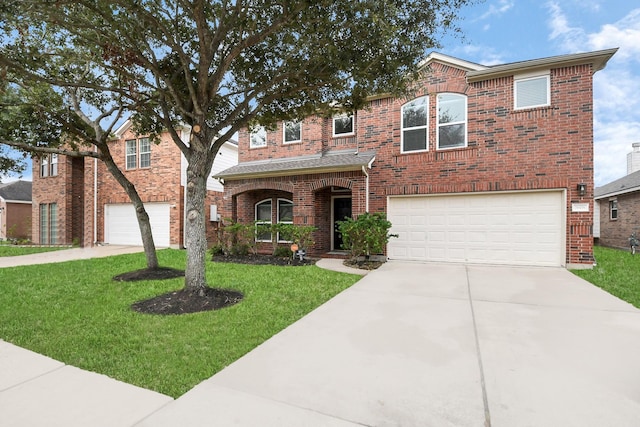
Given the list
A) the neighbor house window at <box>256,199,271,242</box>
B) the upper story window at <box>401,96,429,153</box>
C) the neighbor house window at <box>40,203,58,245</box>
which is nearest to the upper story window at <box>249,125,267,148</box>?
the neighbor house window at <box>256,199,271,242</box>

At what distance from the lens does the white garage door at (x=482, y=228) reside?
8.55 m

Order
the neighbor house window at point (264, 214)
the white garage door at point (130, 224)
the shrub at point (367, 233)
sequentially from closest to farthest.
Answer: the shrub at point (367, 233) → the neighbor house window at point (264, 214) → the white garage door at point (130, 224)

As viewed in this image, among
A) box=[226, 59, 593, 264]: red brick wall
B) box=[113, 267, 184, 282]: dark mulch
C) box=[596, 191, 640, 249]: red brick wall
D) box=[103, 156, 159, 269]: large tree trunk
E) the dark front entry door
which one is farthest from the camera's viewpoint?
box=[596, 191, 640, 249]: red brick wall

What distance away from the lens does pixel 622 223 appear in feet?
46.3

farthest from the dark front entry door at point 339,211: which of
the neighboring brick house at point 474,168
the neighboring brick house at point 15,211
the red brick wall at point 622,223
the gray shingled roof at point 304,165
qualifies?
the neighboring brick house at point 15,211

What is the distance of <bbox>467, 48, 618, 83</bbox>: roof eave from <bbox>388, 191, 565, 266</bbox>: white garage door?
354cm

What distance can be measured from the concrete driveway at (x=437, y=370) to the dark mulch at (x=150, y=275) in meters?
4.64

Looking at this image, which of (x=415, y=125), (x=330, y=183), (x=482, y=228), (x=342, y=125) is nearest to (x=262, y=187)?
(x=330, y=183)

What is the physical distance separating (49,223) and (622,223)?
1165 inches

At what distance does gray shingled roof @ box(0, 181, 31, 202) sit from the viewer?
22.2m

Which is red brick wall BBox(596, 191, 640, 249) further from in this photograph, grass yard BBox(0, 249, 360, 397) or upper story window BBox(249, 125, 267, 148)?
upper story window BBox(249, 125, 267, 148)

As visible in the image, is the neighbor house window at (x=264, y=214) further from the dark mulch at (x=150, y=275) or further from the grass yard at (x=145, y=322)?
the dark mulch at (x=150, y=275)

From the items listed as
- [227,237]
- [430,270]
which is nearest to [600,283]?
[430,270]

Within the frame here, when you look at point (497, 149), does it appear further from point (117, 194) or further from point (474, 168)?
point (117, 194)
